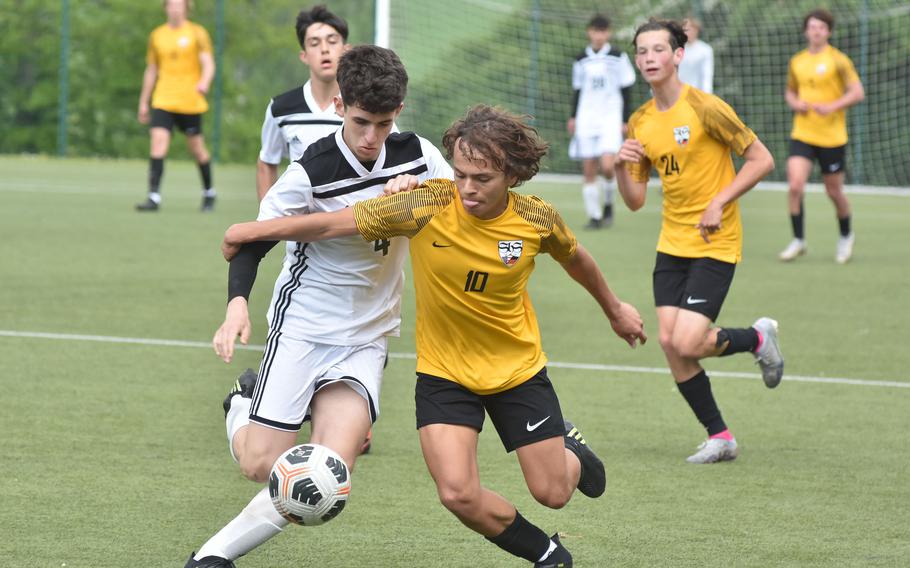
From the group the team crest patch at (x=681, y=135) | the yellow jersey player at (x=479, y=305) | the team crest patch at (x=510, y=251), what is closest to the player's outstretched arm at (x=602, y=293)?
the yellow jersey player at (x=479, y=305)

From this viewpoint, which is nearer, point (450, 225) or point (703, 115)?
point (450, 225)

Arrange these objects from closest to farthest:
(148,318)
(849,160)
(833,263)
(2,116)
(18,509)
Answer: (18,509) → (148,318) → (833,263) → (849,160) → (2,116)

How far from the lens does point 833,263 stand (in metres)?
12.6

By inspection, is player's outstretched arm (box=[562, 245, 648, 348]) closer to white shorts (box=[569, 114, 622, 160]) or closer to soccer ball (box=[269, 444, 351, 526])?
soccer ball (box=[269, 444, 351, 526])

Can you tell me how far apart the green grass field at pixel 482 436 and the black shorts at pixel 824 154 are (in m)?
1.13

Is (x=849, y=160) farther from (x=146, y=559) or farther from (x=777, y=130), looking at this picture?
(x=146, y=559)

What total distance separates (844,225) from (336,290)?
30.3ft

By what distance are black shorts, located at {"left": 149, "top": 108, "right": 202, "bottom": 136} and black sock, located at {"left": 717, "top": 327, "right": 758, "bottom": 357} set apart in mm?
10227

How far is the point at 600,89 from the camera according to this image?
15414mm

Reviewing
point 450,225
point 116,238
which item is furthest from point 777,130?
point 450,225

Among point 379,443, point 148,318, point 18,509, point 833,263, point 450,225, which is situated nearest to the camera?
point 450,225

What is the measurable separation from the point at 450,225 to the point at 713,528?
4.95 feet

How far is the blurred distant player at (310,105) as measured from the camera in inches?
235

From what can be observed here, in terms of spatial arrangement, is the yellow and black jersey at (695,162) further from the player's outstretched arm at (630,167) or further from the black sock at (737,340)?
the black sock at (737,340)
